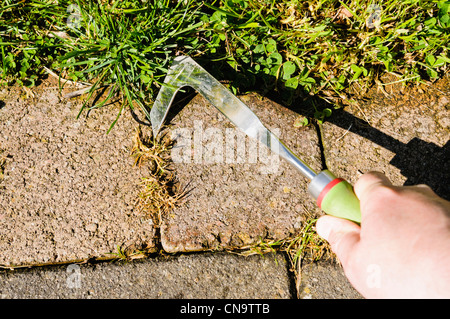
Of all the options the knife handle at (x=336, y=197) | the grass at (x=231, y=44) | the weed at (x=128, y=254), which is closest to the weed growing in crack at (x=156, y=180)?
the grass at (x=231, y=44)

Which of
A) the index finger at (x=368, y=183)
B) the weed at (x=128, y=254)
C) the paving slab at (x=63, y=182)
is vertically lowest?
the weed at (x=128, y=254)

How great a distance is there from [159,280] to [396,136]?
132 centimetres

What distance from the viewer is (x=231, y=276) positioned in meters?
1.61

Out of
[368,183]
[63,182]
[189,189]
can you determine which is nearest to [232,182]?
[189,189]

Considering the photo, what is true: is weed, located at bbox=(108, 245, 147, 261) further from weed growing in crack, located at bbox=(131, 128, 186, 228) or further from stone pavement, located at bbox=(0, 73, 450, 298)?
weed growing in crack, located at bbox=(131, 128, 186, 228)

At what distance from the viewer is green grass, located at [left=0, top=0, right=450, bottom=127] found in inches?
70.1

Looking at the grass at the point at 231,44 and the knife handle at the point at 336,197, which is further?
the grass at the point at 231,44

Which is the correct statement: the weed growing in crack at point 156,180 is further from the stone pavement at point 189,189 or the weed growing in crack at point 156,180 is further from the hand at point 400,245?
the hand at point 400,245

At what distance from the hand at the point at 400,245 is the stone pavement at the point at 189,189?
53 centimetres

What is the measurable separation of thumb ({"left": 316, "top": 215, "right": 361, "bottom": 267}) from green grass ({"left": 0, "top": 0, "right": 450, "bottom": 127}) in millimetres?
682

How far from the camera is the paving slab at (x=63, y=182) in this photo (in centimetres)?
163

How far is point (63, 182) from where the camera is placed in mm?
1706

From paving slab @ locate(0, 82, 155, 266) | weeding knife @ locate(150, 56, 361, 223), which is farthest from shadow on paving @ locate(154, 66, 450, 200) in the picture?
paving slab @ locate(0, 82, 155, 266)

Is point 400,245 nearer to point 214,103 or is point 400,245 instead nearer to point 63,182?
point 214,103
